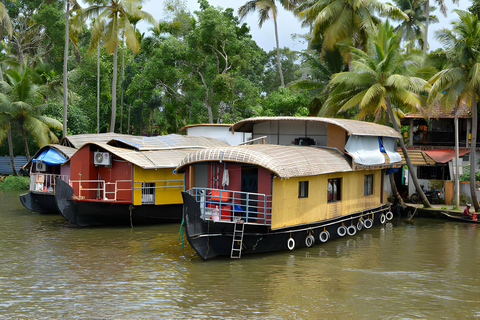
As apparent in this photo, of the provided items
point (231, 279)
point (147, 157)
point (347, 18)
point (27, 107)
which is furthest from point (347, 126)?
point (27, 107)

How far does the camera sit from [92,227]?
636 inches

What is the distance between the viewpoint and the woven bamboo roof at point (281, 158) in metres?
11.6

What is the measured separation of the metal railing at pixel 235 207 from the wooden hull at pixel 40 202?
8.08 m

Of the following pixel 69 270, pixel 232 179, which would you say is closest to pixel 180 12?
pixel 232 179

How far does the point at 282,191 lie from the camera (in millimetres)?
12000

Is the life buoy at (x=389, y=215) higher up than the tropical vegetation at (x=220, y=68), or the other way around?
the tropical vegetation at (x=220, y=68)

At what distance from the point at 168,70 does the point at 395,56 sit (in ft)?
47.2

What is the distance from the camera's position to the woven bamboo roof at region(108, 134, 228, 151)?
17.4 m

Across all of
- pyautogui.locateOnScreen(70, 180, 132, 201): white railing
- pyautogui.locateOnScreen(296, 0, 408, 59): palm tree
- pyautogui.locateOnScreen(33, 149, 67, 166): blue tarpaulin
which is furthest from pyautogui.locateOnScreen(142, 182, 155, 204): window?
pyautogui.locateOnScreen(296, 0, 408, 59): palm tree

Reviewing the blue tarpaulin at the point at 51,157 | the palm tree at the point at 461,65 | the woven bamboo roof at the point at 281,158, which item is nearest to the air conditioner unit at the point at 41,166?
the blue tarpaulin at the point at 51,157

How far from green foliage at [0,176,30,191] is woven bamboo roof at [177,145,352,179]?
17.3 metres

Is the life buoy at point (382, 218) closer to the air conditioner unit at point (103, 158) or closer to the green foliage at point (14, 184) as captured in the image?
the air conditioner unit at point (103, 158)

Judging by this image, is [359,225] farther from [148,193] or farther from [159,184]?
[148,193]

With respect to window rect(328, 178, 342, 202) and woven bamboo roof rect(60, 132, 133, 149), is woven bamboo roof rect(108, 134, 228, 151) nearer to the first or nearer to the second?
woven bamboo roof rect(60, 132, 133, 149)
